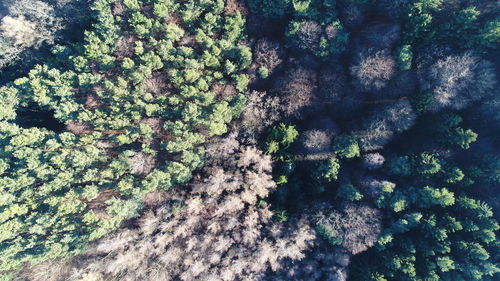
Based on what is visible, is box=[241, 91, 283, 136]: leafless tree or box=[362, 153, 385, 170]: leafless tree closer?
box=[362, 153, 385, 170]: leafless tree

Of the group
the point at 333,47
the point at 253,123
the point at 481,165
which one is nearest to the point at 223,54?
the point at 253,123

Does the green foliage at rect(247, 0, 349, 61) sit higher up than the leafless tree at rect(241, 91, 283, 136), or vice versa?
the green foliage at rect(247, 0, 349, 61)

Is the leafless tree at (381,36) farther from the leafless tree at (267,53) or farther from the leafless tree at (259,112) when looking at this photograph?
the leafless tree at (259,112)

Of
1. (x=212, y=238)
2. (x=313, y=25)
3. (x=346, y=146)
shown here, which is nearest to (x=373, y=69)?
(x=313, y=25)

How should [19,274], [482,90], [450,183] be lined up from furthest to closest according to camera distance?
[19,274], [450,183], [482,90]

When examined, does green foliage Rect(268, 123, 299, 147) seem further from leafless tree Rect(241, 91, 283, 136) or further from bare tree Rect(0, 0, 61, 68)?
bare tree Rect(0, 0, 61, 68)

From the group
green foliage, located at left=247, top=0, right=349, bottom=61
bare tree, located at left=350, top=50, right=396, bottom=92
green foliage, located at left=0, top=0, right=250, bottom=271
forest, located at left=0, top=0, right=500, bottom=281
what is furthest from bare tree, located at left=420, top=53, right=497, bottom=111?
green foliage, located at left=0, top=0, right=250, bottom=271

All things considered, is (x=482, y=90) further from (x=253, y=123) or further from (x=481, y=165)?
(x=253, y=123)
